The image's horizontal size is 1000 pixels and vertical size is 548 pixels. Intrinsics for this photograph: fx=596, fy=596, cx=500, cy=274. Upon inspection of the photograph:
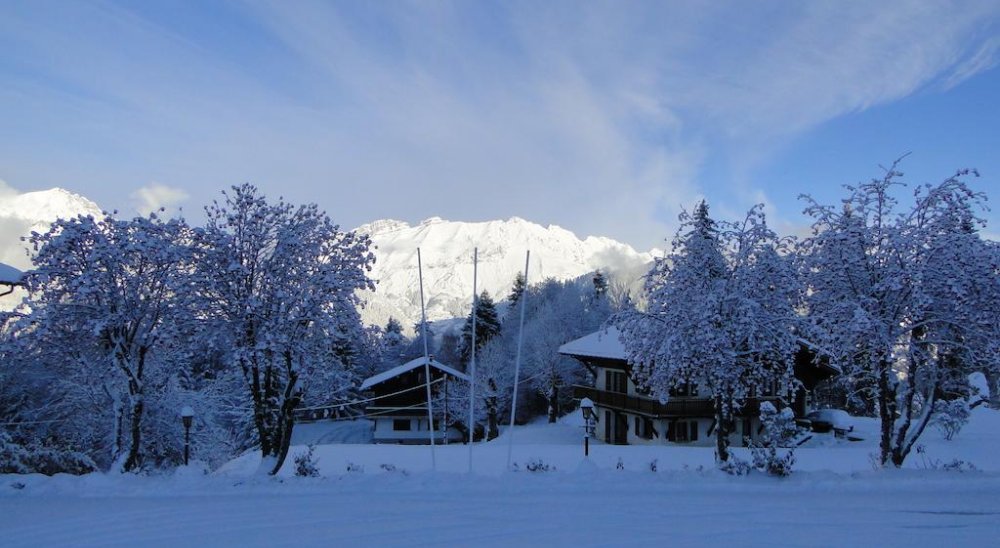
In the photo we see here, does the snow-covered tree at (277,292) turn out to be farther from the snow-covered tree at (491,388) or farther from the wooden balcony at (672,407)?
the snow-covered tree at (491,388)

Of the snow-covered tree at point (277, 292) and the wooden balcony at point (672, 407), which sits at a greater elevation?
the snow-covered tree at point (277, 292)

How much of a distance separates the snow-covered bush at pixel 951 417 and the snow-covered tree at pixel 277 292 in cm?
2454

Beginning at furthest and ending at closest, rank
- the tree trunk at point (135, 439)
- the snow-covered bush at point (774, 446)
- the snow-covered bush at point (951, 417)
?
the snow-covered bush at point (951, 417) < the tree trunk at point (135, 439) < the snow-covered bush at point (774, 446)

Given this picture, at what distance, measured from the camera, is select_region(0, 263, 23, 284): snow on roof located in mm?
18836

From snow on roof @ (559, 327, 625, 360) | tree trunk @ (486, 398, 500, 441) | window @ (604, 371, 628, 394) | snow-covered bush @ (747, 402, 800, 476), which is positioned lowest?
tree trunk @ (486, 398, 500, 441)

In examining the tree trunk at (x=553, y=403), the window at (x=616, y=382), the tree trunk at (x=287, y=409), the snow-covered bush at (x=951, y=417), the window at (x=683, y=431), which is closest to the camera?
the tree trunk at (x=287, y=409)

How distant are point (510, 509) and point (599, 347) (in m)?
24.7

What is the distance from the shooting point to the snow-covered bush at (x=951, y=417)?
80.9 feet

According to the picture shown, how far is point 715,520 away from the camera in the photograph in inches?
378

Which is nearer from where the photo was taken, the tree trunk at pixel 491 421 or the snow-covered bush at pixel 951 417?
the snow-covered bush at pixel 951 417

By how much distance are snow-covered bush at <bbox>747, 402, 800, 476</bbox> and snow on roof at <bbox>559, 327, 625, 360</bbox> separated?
15012 millimetres

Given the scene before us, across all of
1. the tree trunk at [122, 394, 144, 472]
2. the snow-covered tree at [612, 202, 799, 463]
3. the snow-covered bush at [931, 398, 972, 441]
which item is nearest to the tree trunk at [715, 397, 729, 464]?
the snow-covered tree at [612, 202, 799, 463]

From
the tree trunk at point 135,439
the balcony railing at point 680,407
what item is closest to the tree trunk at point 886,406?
the balcony railing at point 680,407

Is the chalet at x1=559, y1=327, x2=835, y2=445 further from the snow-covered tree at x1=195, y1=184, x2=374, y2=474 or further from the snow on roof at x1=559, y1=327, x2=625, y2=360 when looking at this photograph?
the snow-covered tree at x1=195, y1=184, x2=374, y2=474
